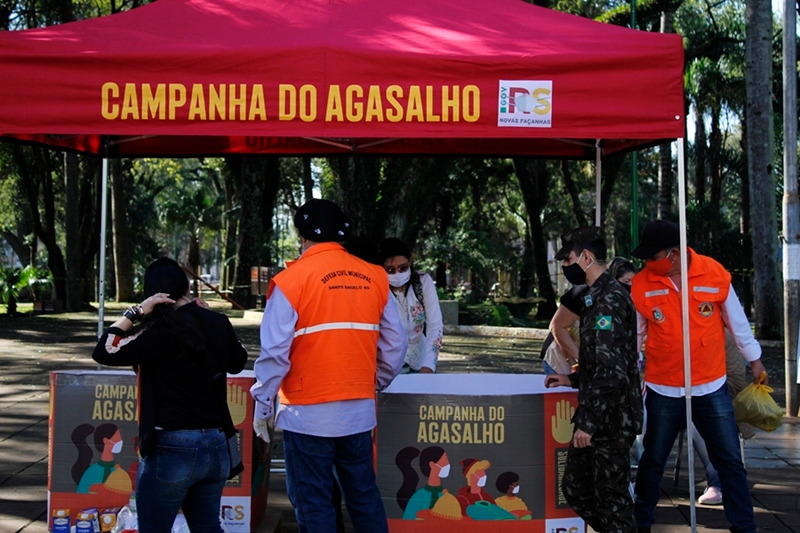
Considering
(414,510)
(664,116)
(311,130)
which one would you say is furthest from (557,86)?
(414,510)

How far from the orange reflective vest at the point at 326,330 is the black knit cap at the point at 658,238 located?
1.81 meters

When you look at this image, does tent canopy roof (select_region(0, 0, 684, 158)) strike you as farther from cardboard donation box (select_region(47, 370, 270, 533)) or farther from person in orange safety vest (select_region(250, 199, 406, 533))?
cardboard donation box (select_region(47, 370, 270, 533))

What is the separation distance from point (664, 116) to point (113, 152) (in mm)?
3956

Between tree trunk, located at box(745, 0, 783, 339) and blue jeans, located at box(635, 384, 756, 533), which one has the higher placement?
tree trunk, located at box(745, 0, 783, 339)

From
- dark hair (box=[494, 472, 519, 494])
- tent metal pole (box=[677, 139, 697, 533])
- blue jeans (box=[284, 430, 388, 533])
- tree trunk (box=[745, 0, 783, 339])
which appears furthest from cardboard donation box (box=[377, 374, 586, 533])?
tree trunk (box=[745, 0, 783, 339])

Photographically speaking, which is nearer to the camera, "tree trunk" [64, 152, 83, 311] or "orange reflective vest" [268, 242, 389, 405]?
"orange reflective vest" [268, 242, 389, 405]

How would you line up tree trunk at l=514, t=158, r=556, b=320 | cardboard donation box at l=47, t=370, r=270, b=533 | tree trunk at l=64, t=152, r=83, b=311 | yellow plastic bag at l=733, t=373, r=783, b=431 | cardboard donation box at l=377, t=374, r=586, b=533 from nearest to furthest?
1. cardboard donation box at l=377, t=374, r=586, b=533
2. cardboard donation box at l=47, t=370, r=270, b=533
3. yellow plastic bag at l=733, t=373, r=783, b=431
4. tree trunk at l=64, t=152, r=83, b=311
5. tree trunk at l=514, t=158, r=556, b=320

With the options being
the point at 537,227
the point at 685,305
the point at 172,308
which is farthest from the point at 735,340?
the point at 537,227

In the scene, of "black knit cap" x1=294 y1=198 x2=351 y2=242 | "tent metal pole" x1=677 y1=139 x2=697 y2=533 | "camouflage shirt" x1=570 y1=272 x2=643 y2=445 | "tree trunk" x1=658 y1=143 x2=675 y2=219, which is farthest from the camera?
"tree trunk" x1=658 y1=143 x2=675 y2=219

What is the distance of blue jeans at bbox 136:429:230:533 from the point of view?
392 cm

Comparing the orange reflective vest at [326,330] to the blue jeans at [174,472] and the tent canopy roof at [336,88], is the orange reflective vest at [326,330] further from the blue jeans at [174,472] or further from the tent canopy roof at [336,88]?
the tent canopy roof at [336,88]

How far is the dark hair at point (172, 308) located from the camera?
12.9ft

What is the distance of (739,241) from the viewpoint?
2884 cm

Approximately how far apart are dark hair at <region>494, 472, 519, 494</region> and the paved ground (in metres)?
1.13
